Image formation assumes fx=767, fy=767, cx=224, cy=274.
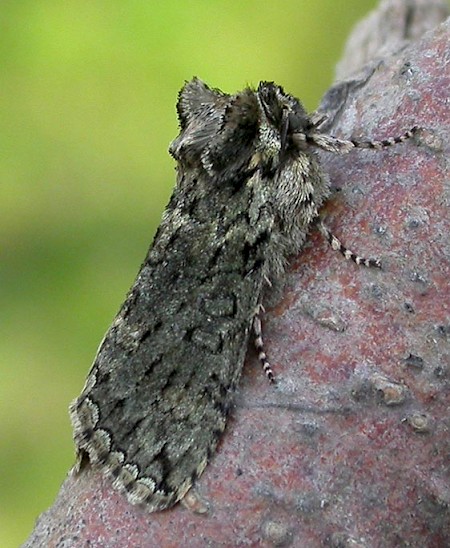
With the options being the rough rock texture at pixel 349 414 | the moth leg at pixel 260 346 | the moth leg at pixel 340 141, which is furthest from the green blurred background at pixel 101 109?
the rough rock texture at pixel 349 414

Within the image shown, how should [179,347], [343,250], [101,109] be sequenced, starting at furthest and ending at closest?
1. [101,109]
2. [179,347]
3. [343,250]

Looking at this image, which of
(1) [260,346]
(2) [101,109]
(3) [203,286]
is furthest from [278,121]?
(2) [101,109]

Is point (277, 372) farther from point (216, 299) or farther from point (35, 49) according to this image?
point (35, 49)

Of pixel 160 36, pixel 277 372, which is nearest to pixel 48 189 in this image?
pixel 160 36

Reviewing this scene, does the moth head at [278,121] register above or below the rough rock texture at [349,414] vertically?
above

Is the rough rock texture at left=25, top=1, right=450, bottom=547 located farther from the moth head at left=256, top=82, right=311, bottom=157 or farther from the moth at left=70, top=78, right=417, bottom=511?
the moth head at left=256, top=82, right=311, bottom=157

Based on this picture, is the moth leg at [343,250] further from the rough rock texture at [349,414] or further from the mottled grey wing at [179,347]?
the mottled grey wing at [179,347]

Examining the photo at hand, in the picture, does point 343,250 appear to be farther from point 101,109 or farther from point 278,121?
point 101,109
